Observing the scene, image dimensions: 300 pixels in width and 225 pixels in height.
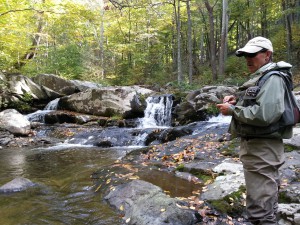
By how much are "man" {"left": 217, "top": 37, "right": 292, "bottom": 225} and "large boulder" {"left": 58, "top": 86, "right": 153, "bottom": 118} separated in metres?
12.5

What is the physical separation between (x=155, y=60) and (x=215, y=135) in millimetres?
16551

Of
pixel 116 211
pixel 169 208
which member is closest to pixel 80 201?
pixel 116 211

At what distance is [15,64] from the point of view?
64.3ft

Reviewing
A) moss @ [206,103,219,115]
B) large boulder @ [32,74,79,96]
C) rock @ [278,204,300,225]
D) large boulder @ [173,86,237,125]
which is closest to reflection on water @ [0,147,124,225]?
rock @ [278,204,300,225]

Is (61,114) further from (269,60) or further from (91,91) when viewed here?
(269,60)

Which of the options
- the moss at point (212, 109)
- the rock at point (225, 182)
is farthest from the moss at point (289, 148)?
the moss at point (212, 109)

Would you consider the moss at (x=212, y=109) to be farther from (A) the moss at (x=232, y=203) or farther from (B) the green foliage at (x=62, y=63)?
(B) the green foliage at (x=62, y=63)

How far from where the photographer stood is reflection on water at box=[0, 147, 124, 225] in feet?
13.6

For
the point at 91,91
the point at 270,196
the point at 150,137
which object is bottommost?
the point at 150,137

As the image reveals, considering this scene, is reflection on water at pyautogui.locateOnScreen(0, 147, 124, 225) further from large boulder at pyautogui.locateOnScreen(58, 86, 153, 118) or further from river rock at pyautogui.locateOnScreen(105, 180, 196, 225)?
large boulder at pyautogui.locateOnScreen(58, 86, 153, 118)

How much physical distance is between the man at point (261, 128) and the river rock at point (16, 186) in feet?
14.5

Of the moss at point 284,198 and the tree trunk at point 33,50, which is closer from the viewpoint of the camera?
the moss at point 284,198

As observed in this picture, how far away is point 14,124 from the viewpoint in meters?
12.6

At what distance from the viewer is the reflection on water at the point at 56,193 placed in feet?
13.6
